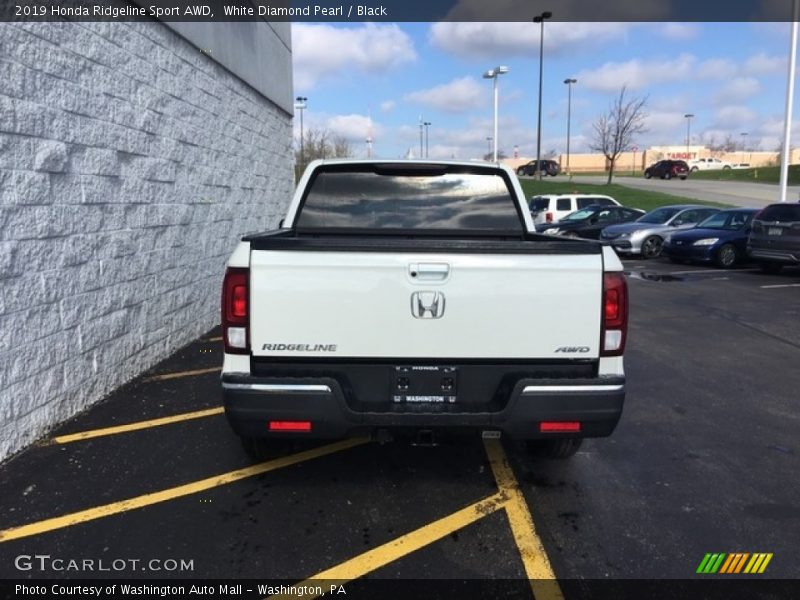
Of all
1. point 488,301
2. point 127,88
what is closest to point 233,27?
point 127,88

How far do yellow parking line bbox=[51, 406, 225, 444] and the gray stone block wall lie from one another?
0.67 ft

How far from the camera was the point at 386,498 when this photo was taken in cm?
357

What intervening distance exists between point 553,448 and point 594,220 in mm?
16543

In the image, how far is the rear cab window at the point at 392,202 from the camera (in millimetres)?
4168

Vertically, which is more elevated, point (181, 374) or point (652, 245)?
point (652, 245)

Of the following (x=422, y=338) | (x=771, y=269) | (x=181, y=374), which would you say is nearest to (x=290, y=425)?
(x=422, y=338)

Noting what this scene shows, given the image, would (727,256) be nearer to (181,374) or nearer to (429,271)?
(181,374)

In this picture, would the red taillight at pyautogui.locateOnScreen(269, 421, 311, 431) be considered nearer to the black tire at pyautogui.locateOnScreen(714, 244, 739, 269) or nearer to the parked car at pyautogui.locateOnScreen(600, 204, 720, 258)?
the black tire at pyautogui.locateOnScreen(714, 244, 739, 269)

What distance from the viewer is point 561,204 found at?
2159cm

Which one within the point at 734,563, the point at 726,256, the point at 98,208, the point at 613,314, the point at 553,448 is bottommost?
the point at 734,563

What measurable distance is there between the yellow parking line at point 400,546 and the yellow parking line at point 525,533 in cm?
10

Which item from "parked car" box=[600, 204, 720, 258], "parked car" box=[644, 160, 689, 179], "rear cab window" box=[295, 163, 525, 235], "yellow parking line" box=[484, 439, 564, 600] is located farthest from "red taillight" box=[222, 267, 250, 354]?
"parked car" box=[644, 160, 689, 179]

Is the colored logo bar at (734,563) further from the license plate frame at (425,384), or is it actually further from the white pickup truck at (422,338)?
the license plate frame at (425,384)

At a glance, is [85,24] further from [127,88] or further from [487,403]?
[487,403]
